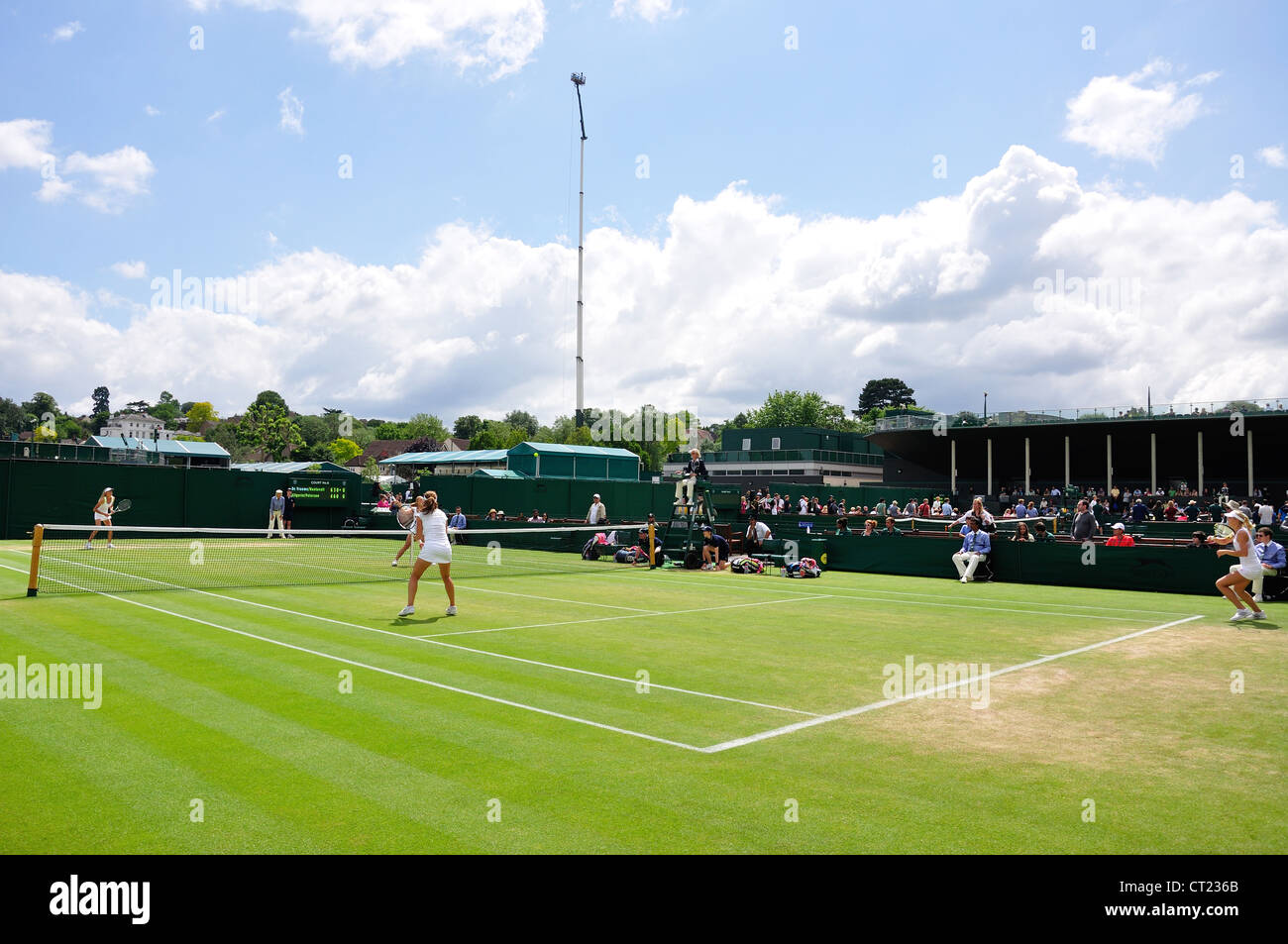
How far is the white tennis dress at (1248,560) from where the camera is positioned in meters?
14.3

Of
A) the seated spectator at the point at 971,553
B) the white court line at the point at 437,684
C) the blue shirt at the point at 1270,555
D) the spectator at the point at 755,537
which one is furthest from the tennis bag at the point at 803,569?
the white court line at the point at 437,684

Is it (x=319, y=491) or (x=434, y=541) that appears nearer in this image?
(x=434, y=541)

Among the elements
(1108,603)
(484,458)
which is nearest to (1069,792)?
(1108,603)

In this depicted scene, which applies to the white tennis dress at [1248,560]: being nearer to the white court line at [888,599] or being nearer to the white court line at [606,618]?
the white court line at [888,599]

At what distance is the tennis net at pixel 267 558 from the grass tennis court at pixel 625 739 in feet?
14.9

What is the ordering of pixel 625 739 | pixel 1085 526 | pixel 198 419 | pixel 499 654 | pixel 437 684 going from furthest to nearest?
pixel 198 419 → pixel 1085 526 → pixel 499 654 → pixel 437 684 → pixel 625 739

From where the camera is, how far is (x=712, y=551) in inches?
985

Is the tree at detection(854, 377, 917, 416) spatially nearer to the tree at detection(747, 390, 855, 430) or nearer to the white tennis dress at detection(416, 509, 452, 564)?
the tree at detection(747, 390, 855, 430)

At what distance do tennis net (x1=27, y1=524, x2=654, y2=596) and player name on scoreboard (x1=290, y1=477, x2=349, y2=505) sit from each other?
2823mm

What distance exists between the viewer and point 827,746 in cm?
676

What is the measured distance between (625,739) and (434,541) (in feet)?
24.8

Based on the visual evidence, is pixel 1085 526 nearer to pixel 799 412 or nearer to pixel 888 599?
pixel 888 599

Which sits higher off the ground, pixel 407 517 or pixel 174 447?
pixel 174 447

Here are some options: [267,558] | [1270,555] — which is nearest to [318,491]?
[267,558]
